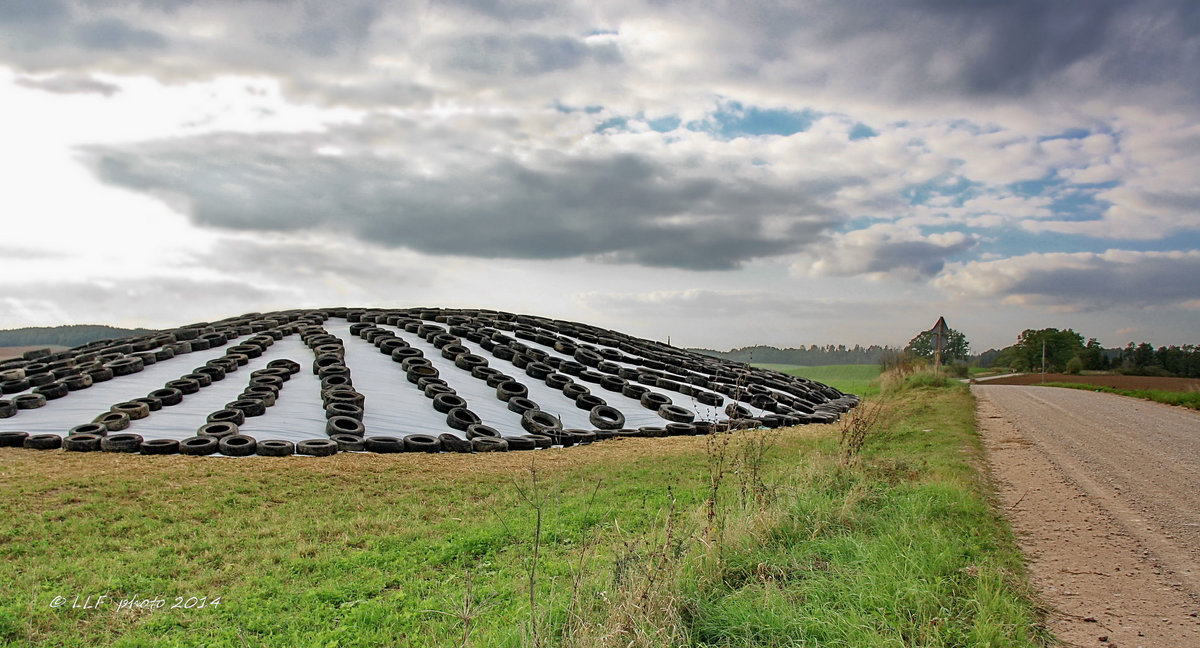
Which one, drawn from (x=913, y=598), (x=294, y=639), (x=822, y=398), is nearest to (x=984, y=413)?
(x=822, y=398)

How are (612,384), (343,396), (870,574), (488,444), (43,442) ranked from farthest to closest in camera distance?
(612,384), (343,396), (488,444), (43,442), (870,574)

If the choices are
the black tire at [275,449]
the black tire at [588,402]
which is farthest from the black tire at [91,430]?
the black tire at [588,402]

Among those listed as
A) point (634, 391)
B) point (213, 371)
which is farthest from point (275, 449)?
point (634, 391)

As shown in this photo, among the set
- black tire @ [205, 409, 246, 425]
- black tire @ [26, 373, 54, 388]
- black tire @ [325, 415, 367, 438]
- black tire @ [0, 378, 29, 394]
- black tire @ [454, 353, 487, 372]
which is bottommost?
black tire @ [325, 415, 367, 438]

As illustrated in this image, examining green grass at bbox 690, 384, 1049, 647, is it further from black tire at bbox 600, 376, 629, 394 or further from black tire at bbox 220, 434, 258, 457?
black tire at bbox 600, 376, 629, 394

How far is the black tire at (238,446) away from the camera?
920 cm

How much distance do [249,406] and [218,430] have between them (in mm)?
997

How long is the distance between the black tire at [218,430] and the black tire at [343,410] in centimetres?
137

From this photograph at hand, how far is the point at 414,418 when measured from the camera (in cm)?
1155

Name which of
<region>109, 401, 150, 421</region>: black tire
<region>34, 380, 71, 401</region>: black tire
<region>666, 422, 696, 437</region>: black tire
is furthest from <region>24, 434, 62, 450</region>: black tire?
<region>666, 422, 696, 437</region>: black tire

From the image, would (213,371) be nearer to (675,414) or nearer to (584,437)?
(584,437)

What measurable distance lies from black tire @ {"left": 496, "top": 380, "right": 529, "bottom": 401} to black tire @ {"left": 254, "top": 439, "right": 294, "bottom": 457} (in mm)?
4468

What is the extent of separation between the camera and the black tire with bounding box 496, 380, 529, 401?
521 inches

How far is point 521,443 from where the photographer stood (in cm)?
1091
